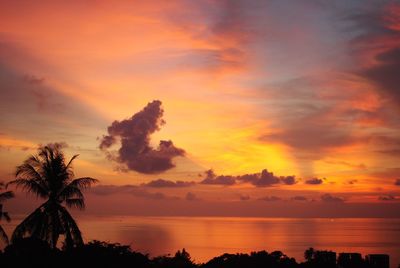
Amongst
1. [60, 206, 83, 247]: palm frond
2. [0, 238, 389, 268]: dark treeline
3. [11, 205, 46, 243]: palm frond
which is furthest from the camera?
[60, 206, 83, 247]: palm frond

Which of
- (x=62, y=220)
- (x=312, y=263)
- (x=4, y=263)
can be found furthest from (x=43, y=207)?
(x=312, y=263)

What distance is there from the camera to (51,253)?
19.5 metres

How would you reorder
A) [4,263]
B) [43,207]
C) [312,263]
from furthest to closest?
[43,207] → [312,263] → [4,263]

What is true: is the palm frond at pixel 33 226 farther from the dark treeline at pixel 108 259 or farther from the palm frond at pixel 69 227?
the dark treeline at pixel 108 259

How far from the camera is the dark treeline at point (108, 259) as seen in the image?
1895cm

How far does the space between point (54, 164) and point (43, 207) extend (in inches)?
109

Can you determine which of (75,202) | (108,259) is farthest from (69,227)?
(108,259)

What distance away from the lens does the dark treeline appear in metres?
18.9

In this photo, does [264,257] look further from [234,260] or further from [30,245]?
[30,245]

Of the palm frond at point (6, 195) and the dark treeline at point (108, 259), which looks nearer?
the dark treeline at point (108, 259)

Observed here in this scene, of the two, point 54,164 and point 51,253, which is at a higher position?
point 54,164

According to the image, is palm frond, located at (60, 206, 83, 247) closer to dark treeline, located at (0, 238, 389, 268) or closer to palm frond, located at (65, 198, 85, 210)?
palm frond, located at (65, 198, 85, 210)

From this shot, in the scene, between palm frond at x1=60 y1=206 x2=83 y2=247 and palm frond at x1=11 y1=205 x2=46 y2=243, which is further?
palm frond at x1=60 y1=206 x2=83 y2=247

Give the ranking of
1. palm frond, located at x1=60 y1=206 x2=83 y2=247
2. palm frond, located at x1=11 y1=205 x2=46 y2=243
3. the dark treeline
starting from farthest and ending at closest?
palm frond, located at x1=60 y1=206 x2=83 y2=247
palm frond, located at x1=11 y1=205 x2=46 y2=243
the dark treeline
